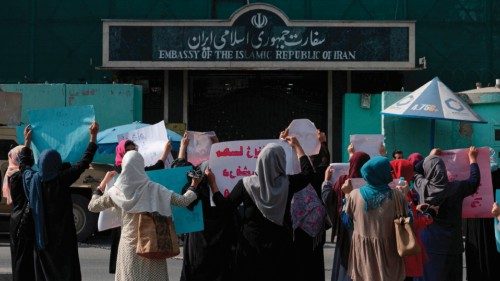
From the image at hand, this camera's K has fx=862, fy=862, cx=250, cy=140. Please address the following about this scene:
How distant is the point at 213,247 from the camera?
6.98 m

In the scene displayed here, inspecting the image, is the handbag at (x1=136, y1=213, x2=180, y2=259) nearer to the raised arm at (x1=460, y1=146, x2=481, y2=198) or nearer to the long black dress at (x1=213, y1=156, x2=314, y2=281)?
the long black dress at (x1=213, y1=156, x2=314, y2=281)

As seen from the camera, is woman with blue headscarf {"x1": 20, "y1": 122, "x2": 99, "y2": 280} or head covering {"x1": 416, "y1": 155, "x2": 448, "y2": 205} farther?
head covering {"x1": 416, "y1": 155, "x2": 448, "y2": 205}

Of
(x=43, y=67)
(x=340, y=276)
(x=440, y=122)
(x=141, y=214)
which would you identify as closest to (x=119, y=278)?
(x=141, y=214)

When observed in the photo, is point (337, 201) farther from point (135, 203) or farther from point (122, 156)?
point (122, 156)

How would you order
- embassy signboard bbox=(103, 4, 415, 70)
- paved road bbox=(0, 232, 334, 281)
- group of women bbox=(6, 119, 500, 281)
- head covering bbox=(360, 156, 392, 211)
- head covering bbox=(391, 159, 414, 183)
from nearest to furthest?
head covering bbox=(360, 156, 392, 211) < group of women bbox=(6, 119, 500, 281) < head covering bbox=(391, 159, 414, 183) < paved road bbox=(0, 232, 334, 281) < embassy signboard bbox=(103, 4, 415, 70)

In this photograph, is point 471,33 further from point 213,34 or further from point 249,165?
point 249,165

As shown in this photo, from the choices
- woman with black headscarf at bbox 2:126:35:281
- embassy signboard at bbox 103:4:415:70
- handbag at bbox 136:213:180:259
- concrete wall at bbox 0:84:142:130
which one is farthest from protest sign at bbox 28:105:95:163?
embassy signboard at bbox 103:4:415:70

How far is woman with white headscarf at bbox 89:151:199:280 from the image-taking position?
6.25 metres

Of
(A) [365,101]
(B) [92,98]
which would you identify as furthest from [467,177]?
(B) [92,98]

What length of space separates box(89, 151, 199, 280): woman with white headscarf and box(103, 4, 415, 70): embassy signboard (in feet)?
41.6

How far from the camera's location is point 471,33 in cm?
2109

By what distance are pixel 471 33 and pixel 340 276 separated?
15.4 metres

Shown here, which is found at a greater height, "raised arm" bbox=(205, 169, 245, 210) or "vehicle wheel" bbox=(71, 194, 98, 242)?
"raised arm" bbox=(205, 169, 245, 210)

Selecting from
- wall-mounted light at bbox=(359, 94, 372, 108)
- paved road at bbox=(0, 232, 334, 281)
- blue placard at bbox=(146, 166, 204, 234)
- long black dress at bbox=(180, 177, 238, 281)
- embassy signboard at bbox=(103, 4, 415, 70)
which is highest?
embassy signboard at bbox=(103, 4, 415, 70)
